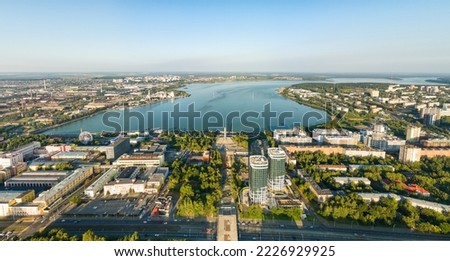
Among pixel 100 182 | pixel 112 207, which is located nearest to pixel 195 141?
pixel 100 182

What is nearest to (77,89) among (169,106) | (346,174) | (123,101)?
(123,101)

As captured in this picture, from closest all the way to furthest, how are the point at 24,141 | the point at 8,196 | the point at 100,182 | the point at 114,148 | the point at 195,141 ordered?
the point at 8,196, the point at 100,182, the point at 114,148, the point at 24,141, the point at 195,141

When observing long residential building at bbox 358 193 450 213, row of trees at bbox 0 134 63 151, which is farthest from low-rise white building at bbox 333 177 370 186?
row of trees at bbox 0 134 63 151

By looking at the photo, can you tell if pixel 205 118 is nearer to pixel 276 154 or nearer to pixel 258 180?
pixel 276 154

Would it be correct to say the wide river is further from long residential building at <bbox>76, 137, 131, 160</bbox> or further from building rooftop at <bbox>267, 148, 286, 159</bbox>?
building rooftop at <bbox>267, 148, 286, 159</bbox>

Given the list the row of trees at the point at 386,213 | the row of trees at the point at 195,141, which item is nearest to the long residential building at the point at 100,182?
the row of trees at the point at 195,141
